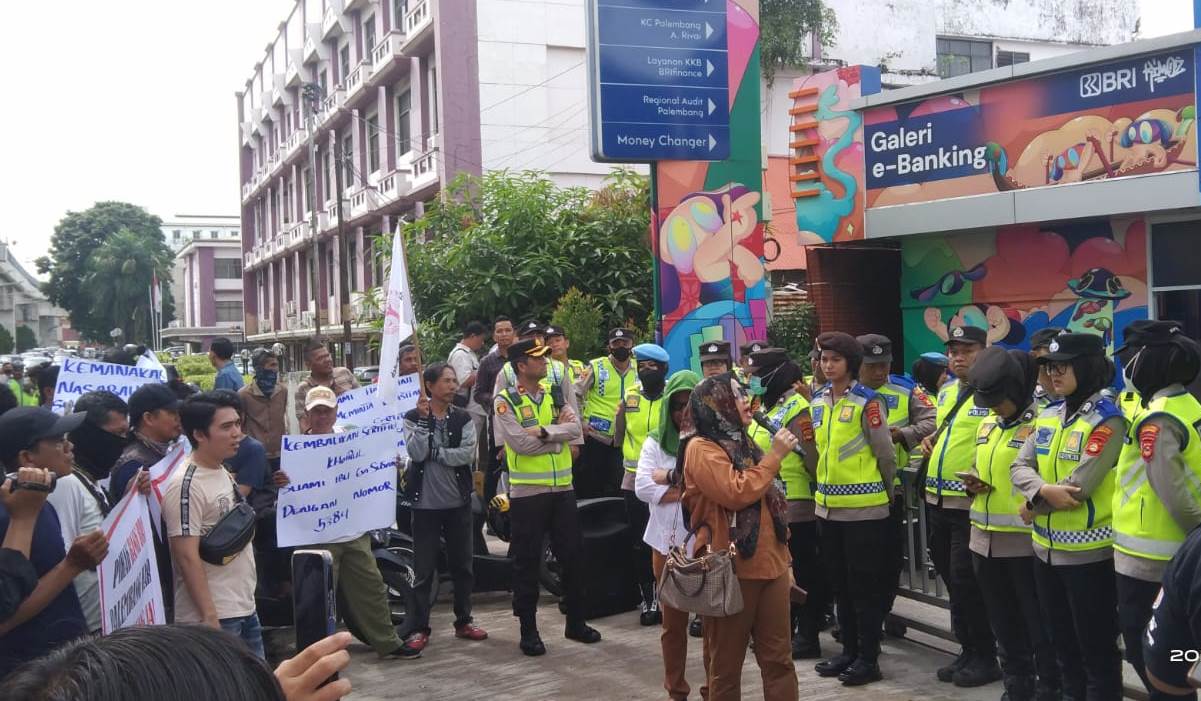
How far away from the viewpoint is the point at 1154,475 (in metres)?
4.38

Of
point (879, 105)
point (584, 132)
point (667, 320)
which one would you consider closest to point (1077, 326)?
point (879, 105)

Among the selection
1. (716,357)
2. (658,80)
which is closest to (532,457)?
(716,357)

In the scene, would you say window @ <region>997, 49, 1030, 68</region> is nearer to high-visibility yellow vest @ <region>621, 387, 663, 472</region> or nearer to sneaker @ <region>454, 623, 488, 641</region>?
high-visibility yellow vest @ <region>621, 387, 663, 472</region>

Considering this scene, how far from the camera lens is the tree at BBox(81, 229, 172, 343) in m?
73.2

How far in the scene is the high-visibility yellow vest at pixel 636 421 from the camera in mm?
8016

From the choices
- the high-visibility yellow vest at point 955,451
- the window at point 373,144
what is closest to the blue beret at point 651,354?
the high-visibility yellow vest at point 955,451

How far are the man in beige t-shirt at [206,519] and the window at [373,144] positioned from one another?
2745 centimetres

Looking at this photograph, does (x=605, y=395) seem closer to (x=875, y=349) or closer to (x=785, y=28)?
(x=875, y=349)

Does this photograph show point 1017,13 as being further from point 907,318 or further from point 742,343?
point 742,343

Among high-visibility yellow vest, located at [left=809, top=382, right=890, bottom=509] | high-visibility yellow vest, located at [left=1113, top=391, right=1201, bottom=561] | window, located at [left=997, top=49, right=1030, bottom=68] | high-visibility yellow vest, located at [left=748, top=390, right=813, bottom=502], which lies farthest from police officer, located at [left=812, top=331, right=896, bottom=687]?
window, located at [left=997, top=49, right=1030, bottom=68]

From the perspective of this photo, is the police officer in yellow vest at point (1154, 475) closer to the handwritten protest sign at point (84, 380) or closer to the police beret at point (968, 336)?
the police beret at point (968, 336)

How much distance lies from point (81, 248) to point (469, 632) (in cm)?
8218

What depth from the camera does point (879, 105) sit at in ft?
44.5

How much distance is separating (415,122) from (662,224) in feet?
56.9
